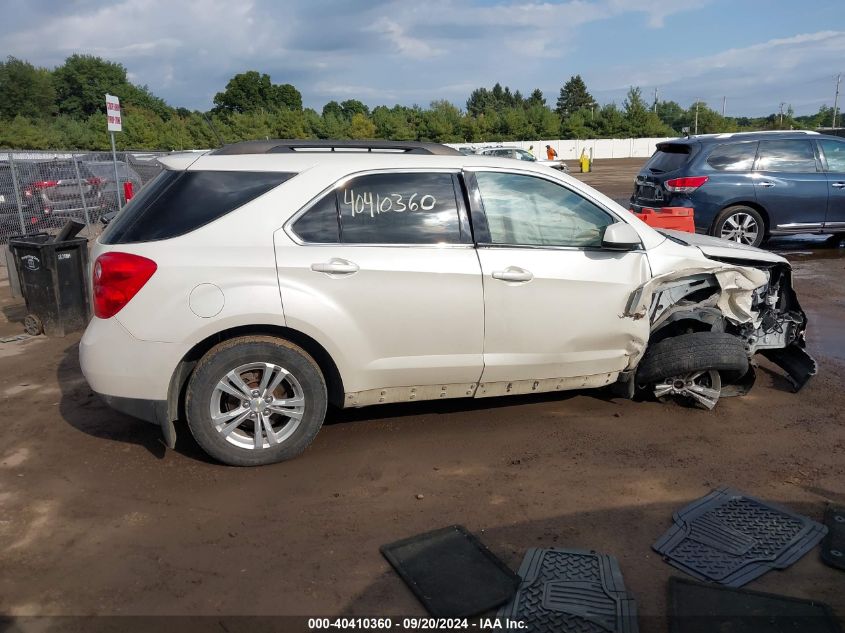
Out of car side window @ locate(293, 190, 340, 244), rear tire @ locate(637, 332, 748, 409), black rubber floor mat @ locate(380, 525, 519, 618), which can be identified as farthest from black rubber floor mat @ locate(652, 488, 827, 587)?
car side window @ locate(293, 190, 340, 244)

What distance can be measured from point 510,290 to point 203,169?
6.48ft

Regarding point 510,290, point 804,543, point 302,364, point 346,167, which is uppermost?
point 346,167

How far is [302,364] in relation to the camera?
13.2 ft

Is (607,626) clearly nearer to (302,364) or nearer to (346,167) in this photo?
(302,364)

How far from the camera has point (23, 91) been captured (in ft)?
263

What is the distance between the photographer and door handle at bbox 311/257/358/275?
3.99 metres

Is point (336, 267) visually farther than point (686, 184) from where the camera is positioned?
No

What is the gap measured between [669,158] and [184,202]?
28.7 ft

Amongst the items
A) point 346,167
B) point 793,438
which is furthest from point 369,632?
point 793,438

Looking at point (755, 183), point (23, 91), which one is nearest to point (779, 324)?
point (755, 183)

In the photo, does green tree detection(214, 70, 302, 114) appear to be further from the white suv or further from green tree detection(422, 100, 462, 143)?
the white suv

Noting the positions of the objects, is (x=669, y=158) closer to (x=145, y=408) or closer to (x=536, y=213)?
(x=536, y=213)

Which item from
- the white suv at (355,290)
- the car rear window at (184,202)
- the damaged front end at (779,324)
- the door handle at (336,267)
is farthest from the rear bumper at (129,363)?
the damaged front end at (779,324)

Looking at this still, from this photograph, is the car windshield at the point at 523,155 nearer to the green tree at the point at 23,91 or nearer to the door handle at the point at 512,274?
the door handle at the point at 512,274
